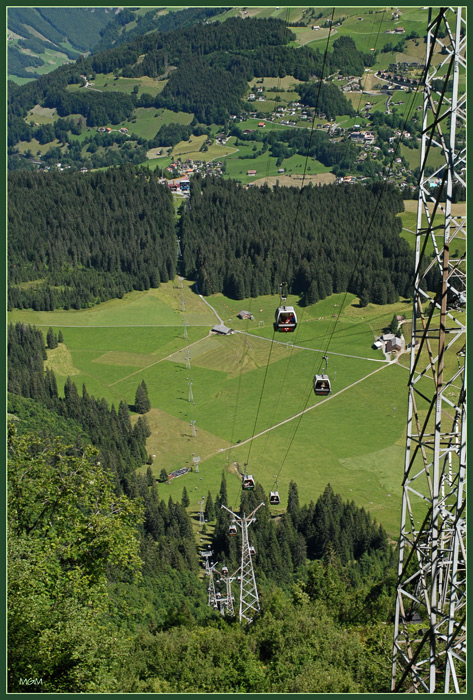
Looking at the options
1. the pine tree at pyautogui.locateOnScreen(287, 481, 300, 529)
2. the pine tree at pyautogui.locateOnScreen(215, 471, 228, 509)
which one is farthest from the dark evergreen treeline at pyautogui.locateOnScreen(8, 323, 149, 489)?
the pine tree at pyautogui.locateOnScreen(287, 481, 300, 529)

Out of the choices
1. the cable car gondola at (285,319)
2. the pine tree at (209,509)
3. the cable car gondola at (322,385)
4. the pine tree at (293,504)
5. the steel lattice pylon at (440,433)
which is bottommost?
the pine tree at (209,509)

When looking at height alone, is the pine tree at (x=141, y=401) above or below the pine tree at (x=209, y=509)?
below

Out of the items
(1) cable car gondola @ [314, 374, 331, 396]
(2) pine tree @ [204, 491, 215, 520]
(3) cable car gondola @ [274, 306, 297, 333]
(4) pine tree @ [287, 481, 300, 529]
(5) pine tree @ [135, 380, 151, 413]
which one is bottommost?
(5) pine tree @ [135, 380, 151, 413]

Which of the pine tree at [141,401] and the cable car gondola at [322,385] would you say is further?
the pine tree at [141,401]

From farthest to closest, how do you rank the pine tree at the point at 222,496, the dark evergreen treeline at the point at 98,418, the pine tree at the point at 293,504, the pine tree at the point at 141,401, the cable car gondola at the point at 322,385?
the pine tree at the point at 141,401 → the dark evergreen treeline at the point at 98,418 → the pine tree at the point at 222,496 → the pine tree at the point at 293,504 → the cable car gondola at the point at 322,385

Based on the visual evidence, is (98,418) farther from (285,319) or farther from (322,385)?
(285,319)

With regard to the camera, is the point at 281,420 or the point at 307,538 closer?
the point at 307,538

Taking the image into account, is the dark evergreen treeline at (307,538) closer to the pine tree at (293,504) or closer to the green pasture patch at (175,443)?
the pine tree at (293,504)

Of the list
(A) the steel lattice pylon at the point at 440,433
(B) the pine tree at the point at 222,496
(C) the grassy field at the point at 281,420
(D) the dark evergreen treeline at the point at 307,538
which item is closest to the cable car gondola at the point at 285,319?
(A) the steel lattice pylon at the point at 440,433

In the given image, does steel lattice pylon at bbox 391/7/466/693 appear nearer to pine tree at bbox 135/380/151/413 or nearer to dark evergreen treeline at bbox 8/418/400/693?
dark evergreen treeline at bbox 8/418/400/693

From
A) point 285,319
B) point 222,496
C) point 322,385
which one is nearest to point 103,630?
point 285,319

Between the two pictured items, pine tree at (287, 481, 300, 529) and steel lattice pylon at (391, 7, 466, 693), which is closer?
steel lattice pylon at (391, 7, 466, 693)

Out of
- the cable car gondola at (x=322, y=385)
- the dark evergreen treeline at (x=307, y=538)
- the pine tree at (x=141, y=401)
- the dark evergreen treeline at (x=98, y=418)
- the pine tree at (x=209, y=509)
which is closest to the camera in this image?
the cable car gondola at (x=322, y=385)

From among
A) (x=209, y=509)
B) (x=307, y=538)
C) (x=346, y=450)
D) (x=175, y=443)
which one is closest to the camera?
(x=307, y=538)
